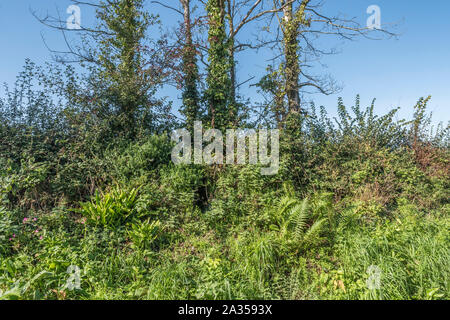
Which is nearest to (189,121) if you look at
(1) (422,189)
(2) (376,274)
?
(2) (376,274)

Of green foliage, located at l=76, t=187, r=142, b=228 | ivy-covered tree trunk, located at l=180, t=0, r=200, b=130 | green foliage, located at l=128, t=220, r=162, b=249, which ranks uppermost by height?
ivy-covered tree trunk, located at l=180, t=0, r=200, b=130

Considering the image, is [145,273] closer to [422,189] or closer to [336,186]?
[336,186]

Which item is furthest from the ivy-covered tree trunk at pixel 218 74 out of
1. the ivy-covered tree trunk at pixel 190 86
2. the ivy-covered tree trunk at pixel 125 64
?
the ivy-covered tree trunk at pixel 125 64

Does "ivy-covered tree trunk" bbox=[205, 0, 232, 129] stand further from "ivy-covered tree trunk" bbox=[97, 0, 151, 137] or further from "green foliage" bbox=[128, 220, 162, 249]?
"green foliage" bbox=[128, 220, 162, 249]

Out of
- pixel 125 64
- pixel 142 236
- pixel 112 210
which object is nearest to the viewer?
pixel 142 236

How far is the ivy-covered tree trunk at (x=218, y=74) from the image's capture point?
6910 millimetres

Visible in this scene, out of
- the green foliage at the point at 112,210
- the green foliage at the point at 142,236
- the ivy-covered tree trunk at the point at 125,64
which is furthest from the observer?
the ivy-covered tree trunk at the point at 125,64

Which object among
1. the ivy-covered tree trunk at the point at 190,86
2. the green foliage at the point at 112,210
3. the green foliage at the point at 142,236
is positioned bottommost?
the green foliage at the point at 142,236

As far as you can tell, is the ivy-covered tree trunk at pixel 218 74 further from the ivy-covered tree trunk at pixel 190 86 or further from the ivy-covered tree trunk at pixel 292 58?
the ivy-covered tree trunk at pixel 292 58

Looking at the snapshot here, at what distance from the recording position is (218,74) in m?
7.13

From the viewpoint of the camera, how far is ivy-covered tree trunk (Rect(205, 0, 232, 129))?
22.7 feet

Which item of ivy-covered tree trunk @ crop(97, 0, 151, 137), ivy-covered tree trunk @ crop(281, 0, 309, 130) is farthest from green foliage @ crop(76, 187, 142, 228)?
ivy-covered tree trunk @ crop(281, 0, 309, 130)

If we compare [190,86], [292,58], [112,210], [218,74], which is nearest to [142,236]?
[112,210]

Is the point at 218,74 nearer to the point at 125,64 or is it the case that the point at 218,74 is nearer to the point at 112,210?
the point at 125,64
